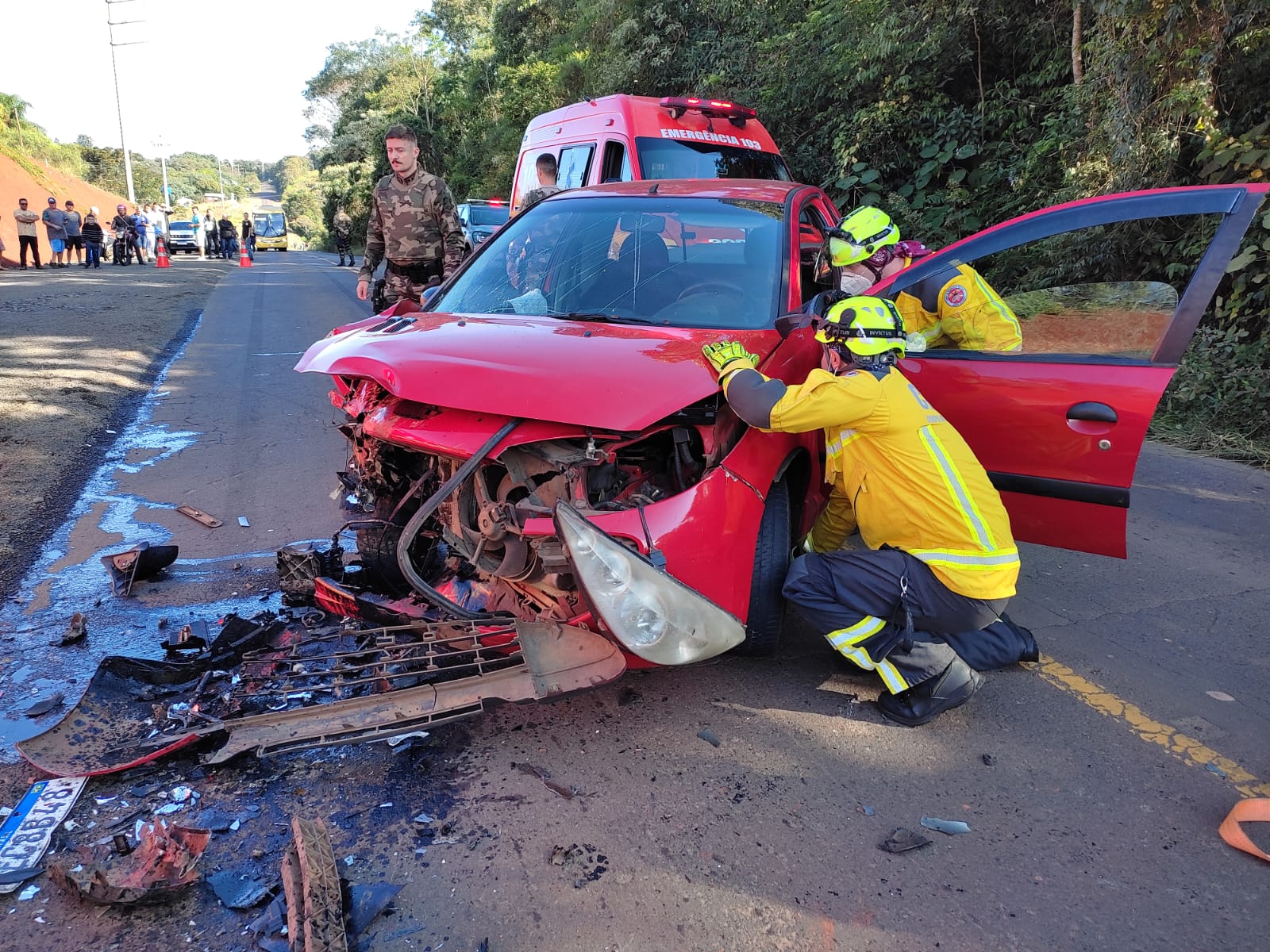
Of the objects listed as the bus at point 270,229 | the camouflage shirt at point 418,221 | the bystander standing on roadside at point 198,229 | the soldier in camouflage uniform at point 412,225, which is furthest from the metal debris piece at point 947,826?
the bus at point 270,229

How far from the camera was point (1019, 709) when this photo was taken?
9.77 feet

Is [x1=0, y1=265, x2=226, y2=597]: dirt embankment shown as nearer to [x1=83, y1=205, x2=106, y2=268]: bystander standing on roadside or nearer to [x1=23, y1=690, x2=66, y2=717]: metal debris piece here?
[x1=23, y1=690, x2=66, y2=717]: metal debris piece

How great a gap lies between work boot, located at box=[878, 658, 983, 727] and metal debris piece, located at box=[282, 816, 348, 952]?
1861 mm

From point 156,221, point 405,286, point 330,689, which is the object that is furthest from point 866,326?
point 156,221

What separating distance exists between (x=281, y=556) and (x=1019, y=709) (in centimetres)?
295

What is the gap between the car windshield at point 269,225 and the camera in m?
42.1

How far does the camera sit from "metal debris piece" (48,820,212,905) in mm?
1954

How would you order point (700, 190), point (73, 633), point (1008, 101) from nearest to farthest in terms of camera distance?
point (73, 633) < point (700, 190) < point (1008, 101)

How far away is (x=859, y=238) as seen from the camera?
361 centimetres

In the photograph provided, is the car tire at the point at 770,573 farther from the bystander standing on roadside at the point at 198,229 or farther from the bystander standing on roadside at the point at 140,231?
the bystander standing on roadside at the point at 198,229

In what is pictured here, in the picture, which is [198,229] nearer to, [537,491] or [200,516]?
[200,516]

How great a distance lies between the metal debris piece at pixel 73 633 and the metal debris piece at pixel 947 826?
3148 millimetres

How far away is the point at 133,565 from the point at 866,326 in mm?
3266

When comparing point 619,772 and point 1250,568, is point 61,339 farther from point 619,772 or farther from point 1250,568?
point 1250,568
